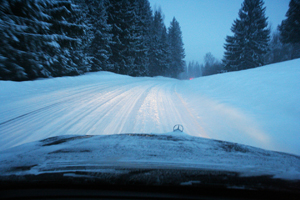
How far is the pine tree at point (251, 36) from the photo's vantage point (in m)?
22.8

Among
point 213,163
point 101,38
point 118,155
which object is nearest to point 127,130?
point 118,155

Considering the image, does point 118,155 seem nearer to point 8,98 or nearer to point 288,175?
point 288,175

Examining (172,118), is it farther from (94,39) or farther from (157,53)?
(157,53)

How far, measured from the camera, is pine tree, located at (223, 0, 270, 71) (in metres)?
22.8

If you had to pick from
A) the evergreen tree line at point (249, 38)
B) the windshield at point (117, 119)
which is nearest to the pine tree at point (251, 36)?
the evergreen tree line at point (249, 38)

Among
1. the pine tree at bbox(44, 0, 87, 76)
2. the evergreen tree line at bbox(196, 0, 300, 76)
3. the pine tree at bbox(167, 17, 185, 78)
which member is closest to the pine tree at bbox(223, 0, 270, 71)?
the evergreen tree line at bbox(196, 0, 300, 76)

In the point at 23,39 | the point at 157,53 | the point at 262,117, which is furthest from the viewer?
the point at 157,53

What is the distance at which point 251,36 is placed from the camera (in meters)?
22.7

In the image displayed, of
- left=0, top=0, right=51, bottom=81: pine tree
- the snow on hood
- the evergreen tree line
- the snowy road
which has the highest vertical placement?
the evergreen tree line

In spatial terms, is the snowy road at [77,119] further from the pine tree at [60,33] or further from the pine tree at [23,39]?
the pine tree at [60,33]

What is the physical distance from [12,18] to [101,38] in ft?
34.5

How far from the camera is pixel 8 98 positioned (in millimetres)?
4254

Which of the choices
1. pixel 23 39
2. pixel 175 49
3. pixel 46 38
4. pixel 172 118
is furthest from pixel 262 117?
pixel 175 49

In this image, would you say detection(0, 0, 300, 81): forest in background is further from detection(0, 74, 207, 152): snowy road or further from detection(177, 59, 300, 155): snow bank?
detection(177, 59, 300, 155): snow bank
